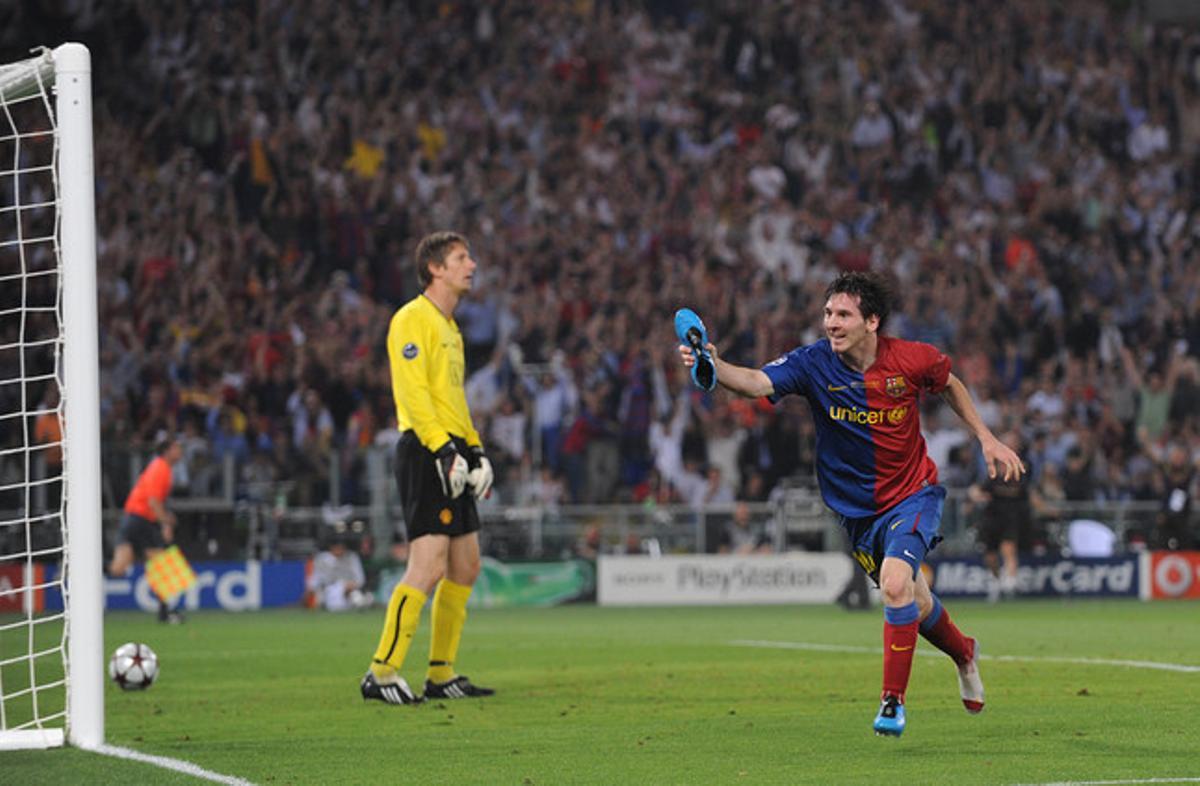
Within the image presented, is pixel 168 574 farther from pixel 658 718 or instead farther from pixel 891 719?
pixel 891 719

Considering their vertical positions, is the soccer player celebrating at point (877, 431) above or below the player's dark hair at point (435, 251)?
below

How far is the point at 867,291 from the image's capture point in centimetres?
823

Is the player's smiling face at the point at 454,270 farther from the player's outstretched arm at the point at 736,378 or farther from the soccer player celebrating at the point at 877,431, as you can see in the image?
the player's outstretched arm at the point at 736,378

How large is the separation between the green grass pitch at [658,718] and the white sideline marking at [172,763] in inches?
3.2

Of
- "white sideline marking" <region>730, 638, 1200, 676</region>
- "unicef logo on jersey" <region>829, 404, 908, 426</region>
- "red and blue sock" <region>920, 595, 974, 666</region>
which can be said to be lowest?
"white sideline marking" <region>730, 638, 1200, 676</region>

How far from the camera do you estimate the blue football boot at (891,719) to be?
7703mm

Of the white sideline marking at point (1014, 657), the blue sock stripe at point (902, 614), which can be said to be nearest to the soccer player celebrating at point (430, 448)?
the blue sock stripe at point (902, 614)

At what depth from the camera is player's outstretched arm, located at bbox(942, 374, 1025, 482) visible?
8.14 m

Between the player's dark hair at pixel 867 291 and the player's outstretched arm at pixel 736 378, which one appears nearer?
the player's outstretched arm at pixel 736 378

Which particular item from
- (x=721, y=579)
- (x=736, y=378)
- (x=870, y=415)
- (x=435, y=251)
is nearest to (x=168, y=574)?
(x=721, y=579)

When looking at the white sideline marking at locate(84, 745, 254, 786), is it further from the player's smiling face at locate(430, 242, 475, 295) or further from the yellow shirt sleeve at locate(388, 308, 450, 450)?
the player's smiling face at locate(430, 242, 475, 295)

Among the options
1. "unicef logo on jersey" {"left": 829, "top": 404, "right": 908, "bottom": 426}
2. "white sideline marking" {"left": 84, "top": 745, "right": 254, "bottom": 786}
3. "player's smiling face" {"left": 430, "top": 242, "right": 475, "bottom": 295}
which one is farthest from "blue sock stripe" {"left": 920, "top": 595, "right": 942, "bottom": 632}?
"player's smiling face" {"left": 430, "top": 242, "right": 475, "bottom": 295}

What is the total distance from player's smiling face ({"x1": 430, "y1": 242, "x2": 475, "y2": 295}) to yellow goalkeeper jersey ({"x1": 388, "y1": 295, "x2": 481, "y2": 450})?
148mm

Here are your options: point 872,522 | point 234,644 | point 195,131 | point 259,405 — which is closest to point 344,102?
point 195,131
